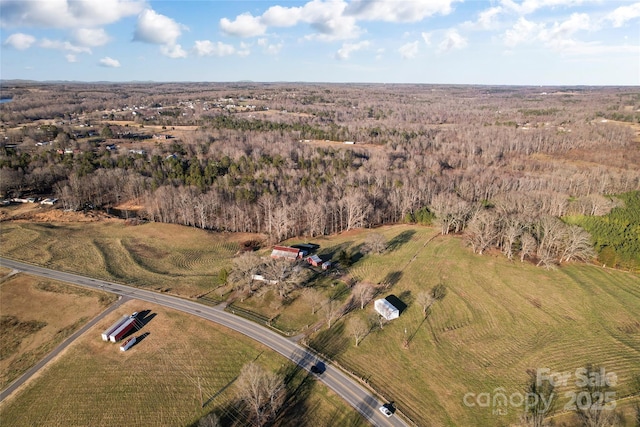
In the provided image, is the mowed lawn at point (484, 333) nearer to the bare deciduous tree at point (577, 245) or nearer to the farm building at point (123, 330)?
the bare deciduous tree at point (577, 245)

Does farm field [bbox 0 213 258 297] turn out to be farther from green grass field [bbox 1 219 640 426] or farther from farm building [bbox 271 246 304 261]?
farm building [bbox 271 246 304 261]

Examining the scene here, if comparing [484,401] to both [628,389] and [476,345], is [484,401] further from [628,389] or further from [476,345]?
[628,389]

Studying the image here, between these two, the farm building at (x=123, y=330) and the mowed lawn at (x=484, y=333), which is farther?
the farm building at (x=123, y=330)

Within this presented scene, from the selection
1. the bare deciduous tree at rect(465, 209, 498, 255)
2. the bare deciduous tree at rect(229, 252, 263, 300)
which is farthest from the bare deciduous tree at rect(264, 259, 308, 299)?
the bare deciduous tree at rect(465, 209, 498, 255)

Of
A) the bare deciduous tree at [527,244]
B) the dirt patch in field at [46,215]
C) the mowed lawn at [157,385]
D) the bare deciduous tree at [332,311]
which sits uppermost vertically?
the bare deciduous tree at [527,244]

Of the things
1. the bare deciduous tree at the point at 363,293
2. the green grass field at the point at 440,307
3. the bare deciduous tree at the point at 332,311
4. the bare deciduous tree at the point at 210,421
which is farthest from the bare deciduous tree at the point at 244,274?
the bare deciduous tree at the point at 210,421

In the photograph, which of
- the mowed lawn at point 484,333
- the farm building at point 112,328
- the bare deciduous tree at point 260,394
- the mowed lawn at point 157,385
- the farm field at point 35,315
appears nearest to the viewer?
the bare deciduous tree at point 260,394

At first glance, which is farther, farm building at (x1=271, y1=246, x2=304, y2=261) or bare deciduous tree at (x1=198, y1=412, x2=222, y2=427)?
farm building at (x1=271, y1=246, x2=304, y2=261)
